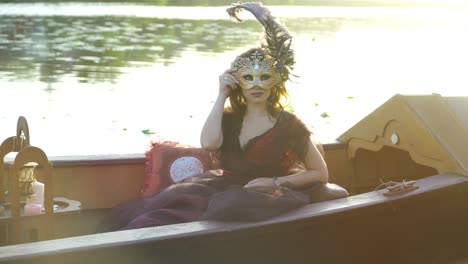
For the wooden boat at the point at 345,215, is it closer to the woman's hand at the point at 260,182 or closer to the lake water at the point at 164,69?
the woman's hand at the point at 260,182

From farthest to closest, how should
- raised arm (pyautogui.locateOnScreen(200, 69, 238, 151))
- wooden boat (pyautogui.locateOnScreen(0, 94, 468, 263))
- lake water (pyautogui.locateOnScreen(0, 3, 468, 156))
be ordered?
lake water (pyautogui.locateOnScreen(0, 3, 468, 156)), raised arm (pyautogui.locateOnScreen(200, 69, 238, 151)), wooden boat (pyautogui.locateOnScreen(0, 94, 468, 263))

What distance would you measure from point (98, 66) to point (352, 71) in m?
4.99

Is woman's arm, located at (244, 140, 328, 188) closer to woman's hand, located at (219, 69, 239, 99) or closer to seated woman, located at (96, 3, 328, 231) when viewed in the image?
seated woman, located at (96, 3, 328, 231)

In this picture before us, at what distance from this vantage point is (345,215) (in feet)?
14.0

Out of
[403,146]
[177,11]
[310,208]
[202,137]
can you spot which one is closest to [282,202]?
[310,208]

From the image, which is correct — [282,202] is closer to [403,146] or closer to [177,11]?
[403,146]

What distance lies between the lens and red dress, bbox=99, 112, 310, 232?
4.18 meters

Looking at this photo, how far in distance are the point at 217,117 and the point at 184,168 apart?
2.31 ft

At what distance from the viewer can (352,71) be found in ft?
61.4

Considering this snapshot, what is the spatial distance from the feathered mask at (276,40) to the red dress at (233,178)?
23cm

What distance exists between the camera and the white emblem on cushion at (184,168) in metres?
4.95

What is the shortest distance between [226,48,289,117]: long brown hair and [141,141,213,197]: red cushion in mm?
545

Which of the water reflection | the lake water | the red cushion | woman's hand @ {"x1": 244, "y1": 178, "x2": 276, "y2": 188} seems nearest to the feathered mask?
the lake water

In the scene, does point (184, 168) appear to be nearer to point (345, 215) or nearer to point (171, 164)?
point (171, 164)
